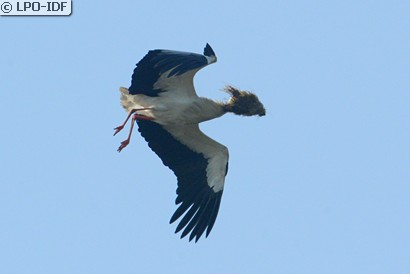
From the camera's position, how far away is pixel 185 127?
70.0 feet

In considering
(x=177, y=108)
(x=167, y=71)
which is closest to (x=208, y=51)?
(x=167, y=71)

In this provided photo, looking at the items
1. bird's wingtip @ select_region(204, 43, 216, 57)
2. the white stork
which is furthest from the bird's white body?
bird's wingtip @ select_region(204, 43, 216, 57)

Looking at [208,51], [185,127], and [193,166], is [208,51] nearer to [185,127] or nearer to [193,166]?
[185,127]

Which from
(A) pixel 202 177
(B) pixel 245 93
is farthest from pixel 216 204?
(B) pixel 245 93

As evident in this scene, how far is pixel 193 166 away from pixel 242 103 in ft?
4.48

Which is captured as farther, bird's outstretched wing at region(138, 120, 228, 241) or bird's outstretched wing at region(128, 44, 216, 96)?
bird's outstretched wing at region(138, 120, 228, 241)

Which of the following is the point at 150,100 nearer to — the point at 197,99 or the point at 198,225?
the point at 197,99

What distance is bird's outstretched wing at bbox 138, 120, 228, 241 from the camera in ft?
69.4

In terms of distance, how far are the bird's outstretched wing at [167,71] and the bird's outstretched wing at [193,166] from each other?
674mm

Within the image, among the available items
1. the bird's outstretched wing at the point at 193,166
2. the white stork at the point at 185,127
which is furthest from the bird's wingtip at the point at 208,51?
the bird's outstretched wing at the point at 193,166

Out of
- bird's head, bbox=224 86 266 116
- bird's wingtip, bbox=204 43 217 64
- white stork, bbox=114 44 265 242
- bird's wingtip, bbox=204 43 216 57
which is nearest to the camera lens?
bird's wingtip, bbox=204 43 217 64

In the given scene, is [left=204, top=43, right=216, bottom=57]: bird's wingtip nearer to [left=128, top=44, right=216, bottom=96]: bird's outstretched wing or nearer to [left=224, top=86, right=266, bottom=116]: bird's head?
[left=128, top=44, right=216, bottom=96]: bird's outstretched wing

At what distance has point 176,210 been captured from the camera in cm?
2111

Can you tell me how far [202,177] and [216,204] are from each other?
0.50 metres
